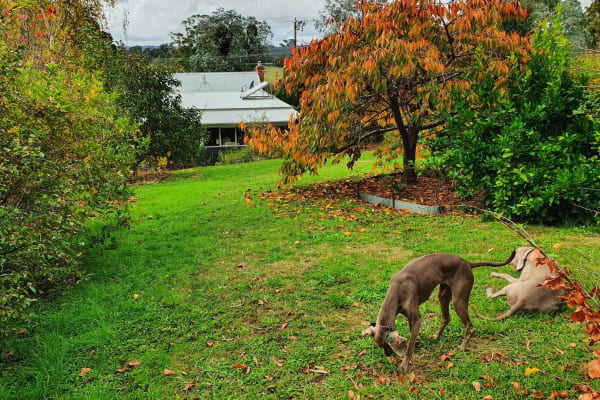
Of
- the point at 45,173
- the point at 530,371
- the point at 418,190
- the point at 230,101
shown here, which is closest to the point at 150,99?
the point at 418,190

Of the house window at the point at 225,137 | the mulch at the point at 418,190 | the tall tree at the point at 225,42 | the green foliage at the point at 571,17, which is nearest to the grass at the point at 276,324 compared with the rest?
the mulch at the point at 418,190

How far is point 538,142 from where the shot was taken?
6473 mm

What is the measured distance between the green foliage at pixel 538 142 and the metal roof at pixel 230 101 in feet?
53.3

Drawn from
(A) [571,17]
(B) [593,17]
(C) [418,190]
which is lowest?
(C) [418,190]

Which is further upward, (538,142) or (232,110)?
(232,110)

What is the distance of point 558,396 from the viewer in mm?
2855

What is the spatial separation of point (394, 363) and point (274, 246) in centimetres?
336

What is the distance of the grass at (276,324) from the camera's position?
3.21 m

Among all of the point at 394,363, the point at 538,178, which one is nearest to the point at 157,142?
the point at 538,178

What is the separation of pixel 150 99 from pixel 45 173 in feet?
38.7

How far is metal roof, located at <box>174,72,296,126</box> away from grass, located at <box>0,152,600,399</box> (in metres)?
16.9

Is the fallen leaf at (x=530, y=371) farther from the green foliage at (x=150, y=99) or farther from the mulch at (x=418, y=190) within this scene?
the green foliage at (x=150, y=99)

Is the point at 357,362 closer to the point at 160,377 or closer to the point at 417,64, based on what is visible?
the point at 160,377

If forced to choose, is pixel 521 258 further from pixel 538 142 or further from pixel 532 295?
pixel 538 142
